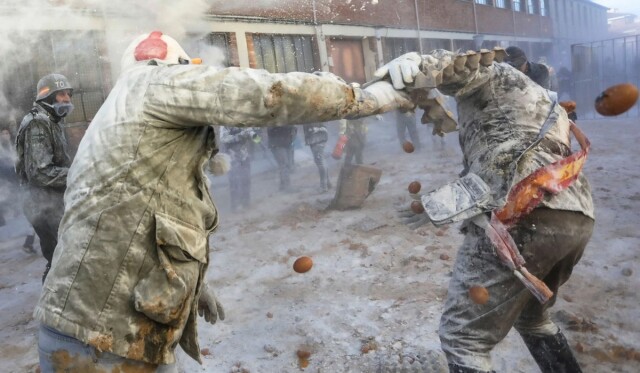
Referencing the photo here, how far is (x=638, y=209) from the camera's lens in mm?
5348

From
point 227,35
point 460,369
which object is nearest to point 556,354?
point 460,369

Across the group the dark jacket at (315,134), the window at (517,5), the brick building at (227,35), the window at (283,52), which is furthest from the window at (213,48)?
the window at (517,5)

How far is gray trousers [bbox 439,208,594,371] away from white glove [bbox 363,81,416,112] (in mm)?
780

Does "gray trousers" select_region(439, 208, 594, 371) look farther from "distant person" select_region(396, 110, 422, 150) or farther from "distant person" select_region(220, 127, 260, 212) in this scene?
"distant person" select_region(396, 110, 422, 150)

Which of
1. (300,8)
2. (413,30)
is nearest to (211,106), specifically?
(300,8)

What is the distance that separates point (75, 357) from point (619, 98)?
2.69 metres

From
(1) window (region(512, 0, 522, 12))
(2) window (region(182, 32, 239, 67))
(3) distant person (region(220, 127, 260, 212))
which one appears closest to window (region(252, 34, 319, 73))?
(2) window (region(182, 32, 239, 67))

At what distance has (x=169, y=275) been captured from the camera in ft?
5.18

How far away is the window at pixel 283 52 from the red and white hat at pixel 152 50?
1009 centimetres

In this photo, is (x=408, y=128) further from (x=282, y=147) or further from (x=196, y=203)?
(x=196, y=203)

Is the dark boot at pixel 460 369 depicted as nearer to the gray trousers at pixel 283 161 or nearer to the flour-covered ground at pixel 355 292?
the flour-covered ground at pixel 355 292

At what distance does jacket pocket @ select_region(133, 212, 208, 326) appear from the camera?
5.11 feet

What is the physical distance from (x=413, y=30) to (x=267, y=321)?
1632 cm

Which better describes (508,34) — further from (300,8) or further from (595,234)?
(595,234)
